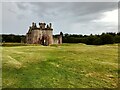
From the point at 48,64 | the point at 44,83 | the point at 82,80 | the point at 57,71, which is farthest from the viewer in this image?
the point at 48,64

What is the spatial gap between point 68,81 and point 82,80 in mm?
1349

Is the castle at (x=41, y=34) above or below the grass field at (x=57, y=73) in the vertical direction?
above

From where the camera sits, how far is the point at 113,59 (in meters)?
33.5

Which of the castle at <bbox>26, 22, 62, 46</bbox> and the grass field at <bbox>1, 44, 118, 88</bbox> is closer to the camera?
the grass field at <bbox>1, 44, 118, 88</bbox>

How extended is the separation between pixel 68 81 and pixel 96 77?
3060 mm

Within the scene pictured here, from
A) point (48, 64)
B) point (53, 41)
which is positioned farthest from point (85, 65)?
point (53, 41)

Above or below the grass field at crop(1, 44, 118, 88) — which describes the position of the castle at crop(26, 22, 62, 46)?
above

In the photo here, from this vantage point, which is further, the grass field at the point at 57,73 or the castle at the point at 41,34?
the castle at the point at 41,34

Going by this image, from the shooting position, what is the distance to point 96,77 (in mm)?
24531

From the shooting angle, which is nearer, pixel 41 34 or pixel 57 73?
pixel 57 73

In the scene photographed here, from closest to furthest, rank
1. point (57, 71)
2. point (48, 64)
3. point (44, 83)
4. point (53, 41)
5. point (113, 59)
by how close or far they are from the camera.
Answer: point (44, 83) → point (57, 71) → point (48, 64) → point (113, 59) → point (53, 41)

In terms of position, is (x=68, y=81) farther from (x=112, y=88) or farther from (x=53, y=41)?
(x=53, y=41)

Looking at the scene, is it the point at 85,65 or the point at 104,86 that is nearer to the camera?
the point at 104,86

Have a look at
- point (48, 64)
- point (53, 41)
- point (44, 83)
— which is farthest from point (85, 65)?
point (53, 41)
